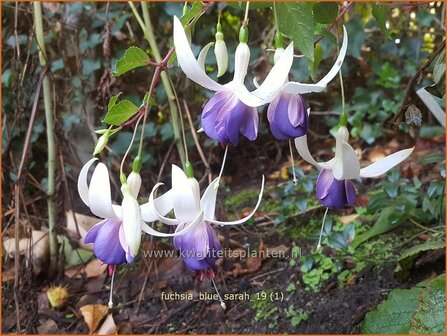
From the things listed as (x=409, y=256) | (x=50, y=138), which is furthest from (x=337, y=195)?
(x=50, y=138)

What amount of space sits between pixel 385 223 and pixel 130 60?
75 centimetres

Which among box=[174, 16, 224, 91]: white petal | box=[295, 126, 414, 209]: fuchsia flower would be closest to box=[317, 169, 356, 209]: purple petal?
box=[295, 126, 414, 209]: fuchsia flower

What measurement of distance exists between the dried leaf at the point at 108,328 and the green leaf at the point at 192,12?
27.8 inches

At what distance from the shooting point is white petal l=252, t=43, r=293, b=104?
1.63 ft

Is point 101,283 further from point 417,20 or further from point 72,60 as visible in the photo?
point 417,20

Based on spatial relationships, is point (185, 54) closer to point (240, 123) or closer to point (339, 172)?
point (240, 123)

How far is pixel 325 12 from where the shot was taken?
2.29ft

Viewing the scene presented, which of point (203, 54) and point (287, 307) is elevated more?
point (203, 54)

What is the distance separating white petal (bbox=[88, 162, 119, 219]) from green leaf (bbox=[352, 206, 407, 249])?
0.70 m

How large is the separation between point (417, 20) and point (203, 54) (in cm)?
143

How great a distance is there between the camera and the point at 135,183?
57 cm

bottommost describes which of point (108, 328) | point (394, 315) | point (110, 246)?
point (108, 328)

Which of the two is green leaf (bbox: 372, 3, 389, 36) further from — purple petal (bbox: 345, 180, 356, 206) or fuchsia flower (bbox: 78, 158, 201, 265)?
fuchsia flower (bbox: 78, 158, 201, 265)

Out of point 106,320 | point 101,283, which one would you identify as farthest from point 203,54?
point 101,283
